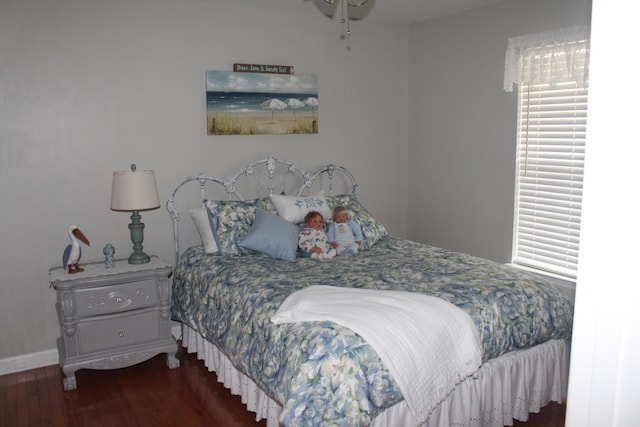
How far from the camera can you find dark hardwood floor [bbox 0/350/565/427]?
2.84 metres

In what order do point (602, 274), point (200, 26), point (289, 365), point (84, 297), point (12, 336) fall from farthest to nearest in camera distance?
point (200, 26) < point (12, 336) < point (84, 297) < point (289, 365) < point (602, 274)

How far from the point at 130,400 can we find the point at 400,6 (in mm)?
3374

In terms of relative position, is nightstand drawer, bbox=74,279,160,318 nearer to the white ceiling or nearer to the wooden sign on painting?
the wooden sign on painting

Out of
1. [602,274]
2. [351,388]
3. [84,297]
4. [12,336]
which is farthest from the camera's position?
[12,336]

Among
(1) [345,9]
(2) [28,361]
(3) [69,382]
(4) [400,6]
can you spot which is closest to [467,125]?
(4) [400,6]

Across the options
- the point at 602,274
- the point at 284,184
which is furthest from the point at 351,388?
the point at 284,184

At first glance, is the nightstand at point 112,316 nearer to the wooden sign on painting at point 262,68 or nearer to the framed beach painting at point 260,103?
the framed beach painting at point 260,103

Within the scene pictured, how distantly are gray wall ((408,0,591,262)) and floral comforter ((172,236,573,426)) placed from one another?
844 millimetres

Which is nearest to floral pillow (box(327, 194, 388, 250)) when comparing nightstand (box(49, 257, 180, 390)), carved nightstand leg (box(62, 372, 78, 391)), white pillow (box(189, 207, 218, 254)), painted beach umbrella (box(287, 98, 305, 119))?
painted beach umbrella (box(287, 98, 305, 119))

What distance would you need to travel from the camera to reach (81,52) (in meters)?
3.48

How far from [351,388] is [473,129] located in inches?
112

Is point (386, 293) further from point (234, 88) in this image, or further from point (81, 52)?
point (81, 52)

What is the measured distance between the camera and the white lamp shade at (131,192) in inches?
132

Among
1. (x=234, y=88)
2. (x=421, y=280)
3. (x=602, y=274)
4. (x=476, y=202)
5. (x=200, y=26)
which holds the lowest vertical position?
(x=421, y=280)
